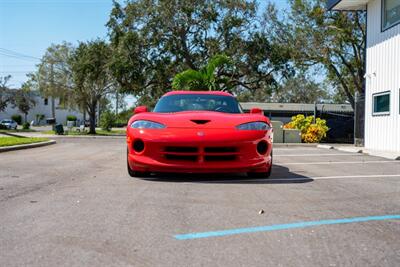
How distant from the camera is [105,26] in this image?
32156mm

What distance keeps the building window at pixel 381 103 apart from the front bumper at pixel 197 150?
9258 millimetres

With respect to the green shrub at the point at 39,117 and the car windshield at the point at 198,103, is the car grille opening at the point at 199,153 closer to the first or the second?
the car windshield at the point at 198,103

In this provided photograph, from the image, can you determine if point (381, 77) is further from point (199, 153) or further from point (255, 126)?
point (199, 153)

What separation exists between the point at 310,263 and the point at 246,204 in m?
1.86

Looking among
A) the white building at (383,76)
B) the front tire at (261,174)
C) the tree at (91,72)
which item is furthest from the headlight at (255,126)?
the tree at (91,72)

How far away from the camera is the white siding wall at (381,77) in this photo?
13445mm

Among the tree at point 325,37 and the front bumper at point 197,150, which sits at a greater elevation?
the tree at point 325,37

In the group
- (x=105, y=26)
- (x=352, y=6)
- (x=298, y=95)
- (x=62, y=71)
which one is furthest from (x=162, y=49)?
(x=298, y=95)

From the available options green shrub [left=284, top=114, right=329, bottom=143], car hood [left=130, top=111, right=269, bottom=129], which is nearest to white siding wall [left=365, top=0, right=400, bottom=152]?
green shrub [left=284, top=114, right=329, bottom=143]

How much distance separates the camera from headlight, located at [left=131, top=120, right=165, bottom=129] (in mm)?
6340

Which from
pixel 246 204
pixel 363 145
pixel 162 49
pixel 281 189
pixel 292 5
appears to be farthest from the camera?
pixel 162 49

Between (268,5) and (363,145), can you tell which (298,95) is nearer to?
(268,5)

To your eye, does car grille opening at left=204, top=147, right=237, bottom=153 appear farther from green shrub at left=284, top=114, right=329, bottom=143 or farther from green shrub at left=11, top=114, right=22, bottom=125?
green shrub at left=11, top=114, right=22, bottom=125

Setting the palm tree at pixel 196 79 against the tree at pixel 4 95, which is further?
the tree at pixel 4 95
